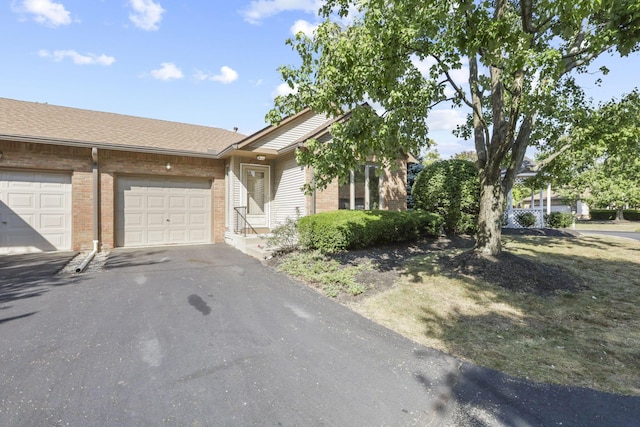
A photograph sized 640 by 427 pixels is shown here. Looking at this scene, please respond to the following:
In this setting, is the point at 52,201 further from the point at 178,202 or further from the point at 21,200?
the point at 178,202

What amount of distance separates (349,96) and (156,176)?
817 cm

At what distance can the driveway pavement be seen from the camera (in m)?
2.54

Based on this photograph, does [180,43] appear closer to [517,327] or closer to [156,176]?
[156,176]

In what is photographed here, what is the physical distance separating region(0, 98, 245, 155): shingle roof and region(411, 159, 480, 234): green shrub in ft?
27.3

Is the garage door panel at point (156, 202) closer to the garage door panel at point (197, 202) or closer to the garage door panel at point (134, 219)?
the garage door panel at point (134, 219)

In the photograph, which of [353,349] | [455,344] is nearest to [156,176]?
[353,349]

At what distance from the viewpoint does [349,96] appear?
6375 mm

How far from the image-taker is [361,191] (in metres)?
11.8

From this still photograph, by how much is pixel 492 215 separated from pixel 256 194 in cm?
840

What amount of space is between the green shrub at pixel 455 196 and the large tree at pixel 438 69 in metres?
3.77

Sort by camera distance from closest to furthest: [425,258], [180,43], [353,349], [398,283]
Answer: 1. [353,349]
2. [398,283]
3. [425,258]
4. [180,43]

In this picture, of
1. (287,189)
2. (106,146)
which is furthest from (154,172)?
(287,189)

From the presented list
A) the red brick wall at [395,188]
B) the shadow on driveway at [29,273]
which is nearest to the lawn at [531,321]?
the red brick wall at [395,188]

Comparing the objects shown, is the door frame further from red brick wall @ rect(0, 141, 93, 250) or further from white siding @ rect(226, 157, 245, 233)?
red brick wall @ rect(0, 141, 93, 250)
